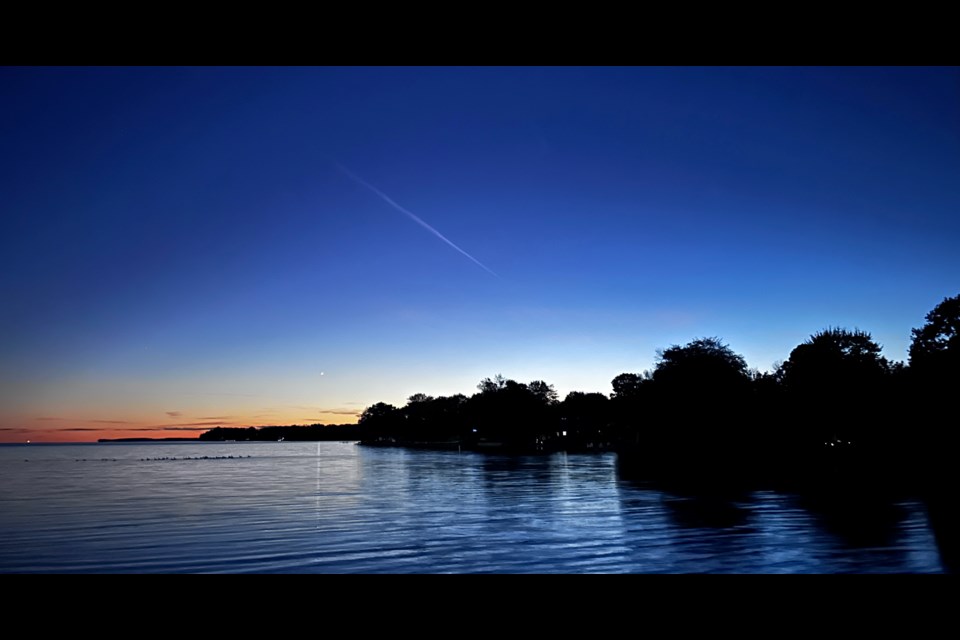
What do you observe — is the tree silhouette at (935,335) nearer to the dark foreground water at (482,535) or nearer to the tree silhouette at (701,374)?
the tree silhouette at (701,374)

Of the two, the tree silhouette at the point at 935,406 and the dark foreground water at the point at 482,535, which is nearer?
the dark foreground water at the point at 482,535

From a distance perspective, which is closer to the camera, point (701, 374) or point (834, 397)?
point (834, 397)

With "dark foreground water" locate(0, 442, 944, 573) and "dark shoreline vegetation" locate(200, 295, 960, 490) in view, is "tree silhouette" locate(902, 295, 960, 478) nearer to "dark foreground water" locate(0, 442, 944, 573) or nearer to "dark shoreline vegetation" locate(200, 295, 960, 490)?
"dark shoreline vegetation" locate(200, 295, 960, 490)

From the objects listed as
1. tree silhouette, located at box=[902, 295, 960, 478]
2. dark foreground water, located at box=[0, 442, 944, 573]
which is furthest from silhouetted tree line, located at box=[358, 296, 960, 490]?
dark foreground water, located at box=[0, 442, 944, 573]

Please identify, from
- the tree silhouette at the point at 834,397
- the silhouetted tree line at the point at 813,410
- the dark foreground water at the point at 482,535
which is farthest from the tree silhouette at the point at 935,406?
the dark foreground water at the point at 482,535

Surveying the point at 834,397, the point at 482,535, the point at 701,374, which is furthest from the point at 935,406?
Result: the point at 482,535

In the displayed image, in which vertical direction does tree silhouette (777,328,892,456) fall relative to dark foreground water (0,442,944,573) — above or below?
above

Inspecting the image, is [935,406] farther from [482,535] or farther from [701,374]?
[482,535]

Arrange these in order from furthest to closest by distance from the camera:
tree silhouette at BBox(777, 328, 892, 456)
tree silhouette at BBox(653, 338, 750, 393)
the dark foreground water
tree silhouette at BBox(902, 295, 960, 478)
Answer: tree silhouette at BBox(653, 338, 750, 393) → tree silhouette at BBox(777, 328, 892, 456) → tree silhouette at BBox(902, 295, 960, 478) → the dark foreground water

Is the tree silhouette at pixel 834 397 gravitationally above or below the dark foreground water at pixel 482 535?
above

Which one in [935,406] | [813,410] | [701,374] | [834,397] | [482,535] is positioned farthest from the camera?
[701,374]
